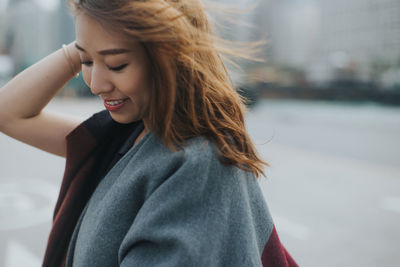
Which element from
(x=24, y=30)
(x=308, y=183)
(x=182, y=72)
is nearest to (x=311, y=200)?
(x=308, y=183)

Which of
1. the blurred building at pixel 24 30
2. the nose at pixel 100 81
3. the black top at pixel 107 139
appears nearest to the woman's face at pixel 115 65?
the nose at pixel 100 81

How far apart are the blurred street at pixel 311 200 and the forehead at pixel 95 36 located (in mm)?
577

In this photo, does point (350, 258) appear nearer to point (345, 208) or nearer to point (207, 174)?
point (345, 208)

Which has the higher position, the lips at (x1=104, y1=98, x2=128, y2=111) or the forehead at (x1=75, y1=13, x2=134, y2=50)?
the forehead at (x1=75, y1=13, x2=134, y2=50)

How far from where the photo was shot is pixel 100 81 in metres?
0.93

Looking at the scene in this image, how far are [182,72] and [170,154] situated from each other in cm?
21

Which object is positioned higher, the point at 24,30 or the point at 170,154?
the point at 170,154

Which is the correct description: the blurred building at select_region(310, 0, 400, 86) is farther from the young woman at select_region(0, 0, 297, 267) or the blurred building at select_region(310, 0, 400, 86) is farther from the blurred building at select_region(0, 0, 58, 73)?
the young woman at select_region(0, 0, 297, 267)

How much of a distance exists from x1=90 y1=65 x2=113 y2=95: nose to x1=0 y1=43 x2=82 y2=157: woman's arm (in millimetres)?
362

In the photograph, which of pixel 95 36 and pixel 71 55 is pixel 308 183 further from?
pixel 95 36

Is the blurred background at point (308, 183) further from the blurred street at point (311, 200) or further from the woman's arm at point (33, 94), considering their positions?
the woman's arm at point (33, 94)

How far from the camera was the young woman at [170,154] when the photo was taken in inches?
30.6

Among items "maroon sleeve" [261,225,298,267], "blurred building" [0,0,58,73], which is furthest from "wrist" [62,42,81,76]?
"blurred building" [0,0,58,73]

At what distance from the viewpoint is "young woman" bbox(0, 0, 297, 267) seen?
0.78 m
